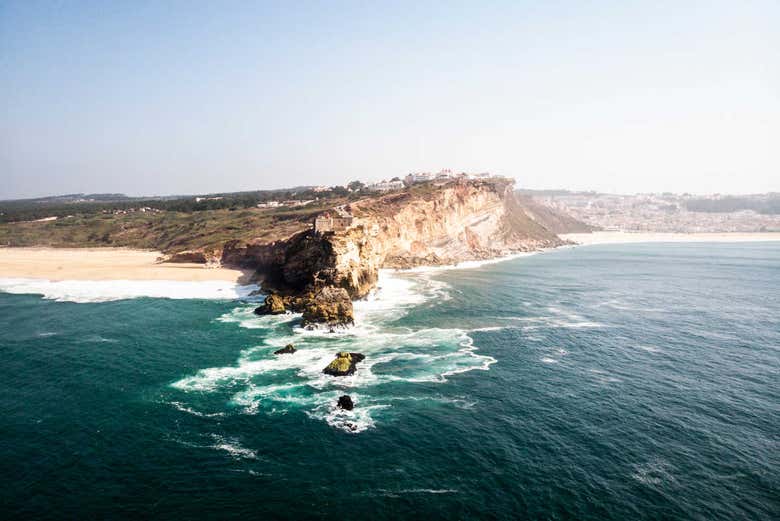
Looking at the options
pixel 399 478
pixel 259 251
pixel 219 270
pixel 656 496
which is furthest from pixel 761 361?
pixel 219 270

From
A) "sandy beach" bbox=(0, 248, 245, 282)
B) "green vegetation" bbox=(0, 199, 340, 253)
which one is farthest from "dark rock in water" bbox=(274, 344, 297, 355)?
"green vegetation" bbox=(0, 199, 340, 253)

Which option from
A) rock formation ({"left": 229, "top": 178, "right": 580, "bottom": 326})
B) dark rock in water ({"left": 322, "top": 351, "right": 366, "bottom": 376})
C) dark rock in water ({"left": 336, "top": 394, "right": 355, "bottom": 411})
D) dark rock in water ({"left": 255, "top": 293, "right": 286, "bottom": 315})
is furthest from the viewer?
rock formation ({"left": 229, "top": 178, "right": 580, "bottom": 326})

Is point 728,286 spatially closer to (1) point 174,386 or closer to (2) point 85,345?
(1) point 174,386

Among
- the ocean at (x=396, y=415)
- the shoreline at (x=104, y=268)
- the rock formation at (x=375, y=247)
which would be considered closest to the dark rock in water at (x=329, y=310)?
the rock formation at (x=375, y=247)

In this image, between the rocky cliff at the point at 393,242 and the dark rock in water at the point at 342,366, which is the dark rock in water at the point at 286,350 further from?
the rocky cliff at the point at 393,242

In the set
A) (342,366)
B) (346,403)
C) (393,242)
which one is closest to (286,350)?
(342,366)

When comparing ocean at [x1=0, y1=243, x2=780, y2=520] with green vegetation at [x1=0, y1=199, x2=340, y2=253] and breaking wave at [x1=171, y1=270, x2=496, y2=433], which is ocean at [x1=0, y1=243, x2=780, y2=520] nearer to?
breaking wave at [x1=171, y1=270, x2=496, y2=433]

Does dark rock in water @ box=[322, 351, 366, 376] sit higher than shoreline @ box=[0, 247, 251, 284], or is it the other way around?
shoreline @ box=[0, 247, 251, 284]
